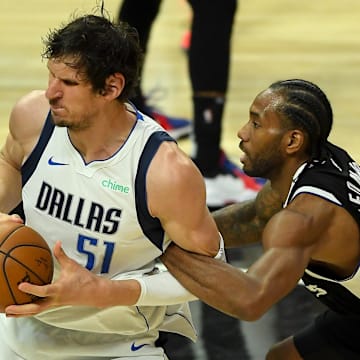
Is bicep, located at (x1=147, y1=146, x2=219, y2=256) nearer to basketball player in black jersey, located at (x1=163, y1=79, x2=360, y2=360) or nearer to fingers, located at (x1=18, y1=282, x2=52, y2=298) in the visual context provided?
basketball player in black jersey, located at (x1=163, y1=79, x2=360, y2=360)

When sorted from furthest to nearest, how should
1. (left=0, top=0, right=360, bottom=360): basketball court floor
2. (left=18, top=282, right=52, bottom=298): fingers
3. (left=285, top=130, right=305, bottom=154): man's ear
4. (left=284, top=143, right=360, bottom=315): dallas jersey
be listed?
(left=0, top=0, right=360, bottom=360): basketball court floor
(left=285, top=130, right=305, bottom=154): man's ear
(left=284, top=143, right=360, bottom=315): dallas jersey
(left=18, top=282, right=52, bottom=298): fingers

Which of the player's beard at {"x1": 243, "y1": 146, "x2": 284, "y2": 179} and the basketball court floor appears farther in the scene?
the basketball court floor

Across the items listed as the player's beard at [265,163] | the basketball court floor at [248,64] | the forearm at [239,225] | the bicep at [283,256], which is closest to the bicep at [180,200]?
the bicep at [283,256]

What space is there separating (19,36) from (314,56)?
2.34m

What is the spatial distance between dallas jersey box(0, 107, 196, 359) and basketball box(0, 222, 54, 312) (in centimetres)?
17

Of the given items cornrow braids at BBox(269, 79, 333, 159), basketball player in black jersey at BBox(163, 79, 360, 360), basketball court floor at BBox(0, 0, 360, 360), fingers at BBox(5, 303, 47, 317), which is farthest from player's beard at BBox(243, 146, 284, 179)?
basketball court floor at BBox(0, 0, 360, 360)

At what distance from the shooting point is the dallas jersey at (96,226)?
3.01m

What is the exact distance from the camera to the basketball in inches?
110

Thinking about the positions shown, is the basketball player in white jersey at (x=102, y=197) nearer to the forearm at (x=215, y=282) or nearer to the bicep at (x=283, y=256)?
the forearm at (x=215, y=282)

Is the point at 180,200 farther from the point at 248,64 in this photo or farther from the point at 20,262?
the point at 248,64

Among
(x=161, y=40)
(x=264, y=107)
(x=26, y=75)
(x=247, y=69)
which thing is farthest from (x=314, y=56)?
(x=264, y=107)

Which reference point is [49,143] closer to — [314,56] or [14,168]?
[14,168]

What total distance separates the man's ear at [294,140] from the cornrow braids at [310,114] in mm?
21

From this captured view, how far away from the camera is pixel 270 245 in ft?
9.96
